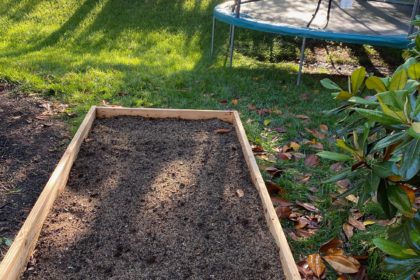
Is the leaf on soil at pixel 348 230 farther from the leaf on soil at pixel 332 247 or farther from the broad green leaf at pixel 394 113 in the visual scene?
the broad green leaf at pixel 394 113

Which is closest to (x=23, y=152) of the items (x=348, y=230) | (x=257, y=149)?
(x=257, y=149)

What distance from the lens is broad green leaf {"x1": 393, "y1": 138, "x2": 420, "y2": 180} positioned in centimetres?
105

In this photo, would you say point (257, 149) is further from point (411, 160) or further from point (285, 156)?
point (411, 160)

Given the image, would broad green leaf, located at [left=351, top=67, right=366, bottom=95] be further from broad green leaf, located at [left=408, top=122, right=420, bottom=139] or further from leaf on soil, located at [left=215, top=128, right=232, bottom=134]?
leaf on soil, located at [left=215, top=128, right=232, bottom=134]

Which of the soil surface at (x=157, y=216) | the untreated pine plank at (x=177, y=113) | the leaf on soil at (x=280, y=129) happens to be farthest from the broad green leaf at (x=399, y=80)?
the leaf on soil at (x=280, y=129)

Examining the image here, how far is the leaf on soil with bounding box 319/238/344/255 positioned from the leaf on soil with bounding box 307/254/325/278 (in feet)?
0.27

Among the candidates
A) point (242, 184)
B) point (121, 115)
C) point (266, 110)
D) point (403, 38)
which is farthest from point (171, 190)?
point (403, 38)

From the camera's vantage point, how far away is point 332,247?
2152 millimetres

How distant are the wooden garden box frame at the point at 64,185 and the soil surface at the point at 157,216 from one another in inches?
1.9

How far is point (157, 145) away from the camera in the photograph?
9.56 ft

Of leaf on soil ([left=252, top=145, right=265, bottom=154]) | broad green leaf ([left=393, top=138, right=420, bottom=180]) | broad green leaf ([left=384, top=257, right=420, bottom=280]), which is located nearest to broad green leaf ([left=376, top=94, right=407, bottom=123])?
broad green leaf ([left=393, top=138, right=420, bottom=180])

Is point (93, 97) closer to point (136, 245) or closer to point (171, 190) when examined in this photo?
point (171, 190)

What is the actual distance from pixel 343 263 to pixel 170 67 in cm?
348

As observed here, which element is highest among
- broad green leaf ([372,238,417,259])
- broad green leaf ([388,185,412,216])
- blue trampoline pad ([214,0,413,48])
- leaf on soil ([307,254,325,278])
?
broad green leaf ([388,185,412,216])
